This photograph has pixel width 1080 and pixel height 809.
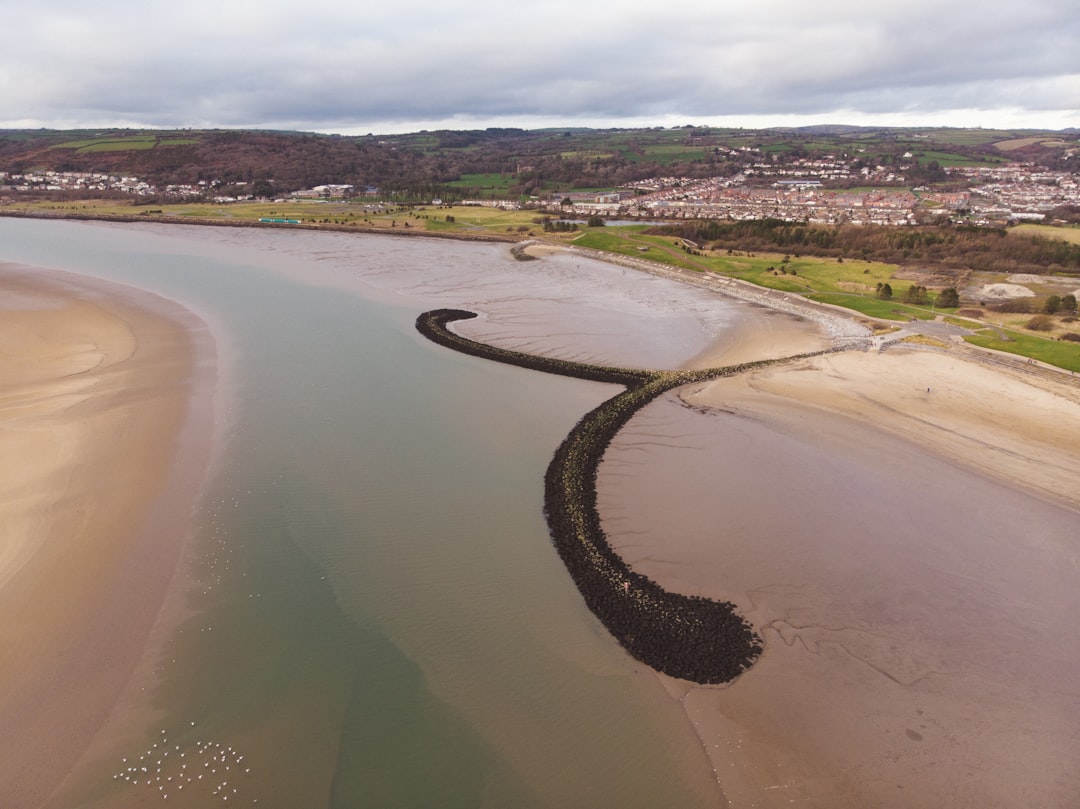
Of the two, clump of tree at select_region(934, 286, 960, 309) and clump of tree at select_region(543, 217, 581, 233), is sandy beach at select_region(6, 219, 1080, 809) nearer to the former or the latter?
clump of tree at select_region(934, 286, 960, 309)

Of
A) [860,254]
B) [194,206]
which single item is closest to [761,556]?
[860,254]

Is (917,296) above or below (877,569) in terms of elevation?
above

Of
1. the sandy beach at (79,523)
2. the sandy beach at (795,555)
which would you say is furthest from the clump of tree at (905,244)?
the sandy beach at (79,523)

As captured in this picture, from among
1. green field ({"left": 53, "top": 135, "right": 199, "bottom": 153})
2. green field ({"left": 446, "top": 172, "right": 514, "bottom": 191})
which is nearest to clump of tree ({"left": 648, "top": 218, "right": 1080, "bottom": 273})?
green field ({"left": 446, "top": 172, "right": 514, "bottom": 191})

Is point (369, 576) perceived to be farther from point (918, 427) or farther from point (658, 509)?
point (918, 427)

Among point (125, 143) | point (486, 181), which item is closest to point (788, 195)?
point (486, 181)

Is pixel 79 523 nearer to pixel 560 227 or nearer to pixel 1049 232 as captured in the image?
pixel 560 227
